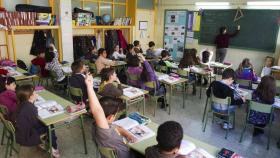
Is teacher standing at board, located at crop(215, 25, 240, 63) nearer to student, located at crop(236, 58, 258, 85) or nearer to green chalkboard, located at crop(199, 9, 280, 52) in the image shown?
green chalkboard, located at crop(199, 9, 280, 52)

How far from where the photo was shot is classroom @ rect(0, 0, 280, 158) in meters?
2.41

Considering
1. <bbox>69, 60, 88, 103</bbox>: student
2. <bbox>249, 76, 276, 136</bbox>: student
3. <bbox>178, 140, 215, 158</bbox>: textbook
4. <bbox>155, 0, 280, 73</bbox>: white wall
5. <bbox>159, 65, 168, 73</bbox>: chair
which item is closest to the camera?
<bbox>178, 140, 215, 158</bbox>: textbook

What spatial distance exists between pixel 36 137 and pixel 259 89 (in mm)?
3399

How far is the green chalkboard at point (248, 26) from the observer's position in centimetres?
723

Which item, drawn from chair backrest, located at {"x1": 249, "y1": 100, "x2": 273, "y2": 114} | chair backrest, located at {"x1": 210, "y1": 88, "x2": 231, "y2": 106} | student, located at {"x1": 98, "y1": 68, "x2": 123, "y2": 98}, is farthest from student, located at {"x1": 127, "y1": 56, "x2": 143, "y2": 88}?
chair backrest, located at {"x1": 249, "y1": 100, "x2": 273, "y2": 114}

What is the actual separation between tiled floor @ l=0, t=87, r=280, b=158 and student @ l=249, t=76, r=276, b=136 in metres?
0.41

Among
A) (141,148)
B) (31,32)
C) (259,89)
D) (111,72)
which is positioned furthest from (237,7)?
(141,148)

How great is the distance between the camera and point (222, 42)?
805 cm

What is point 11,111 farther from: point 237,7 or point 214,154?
point 237,7

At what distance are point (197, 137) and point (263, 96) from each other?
1.28m

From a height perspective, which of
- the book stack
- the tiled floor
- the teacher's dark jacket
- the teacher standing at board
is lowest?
the tiled floor

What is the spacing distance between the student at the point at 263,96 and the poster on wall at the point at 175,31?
241 inches

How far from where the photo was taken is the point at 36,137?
282 centimetres

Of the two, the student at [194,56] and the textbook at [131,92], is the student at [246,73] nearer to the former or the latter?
the student at [194,56]
